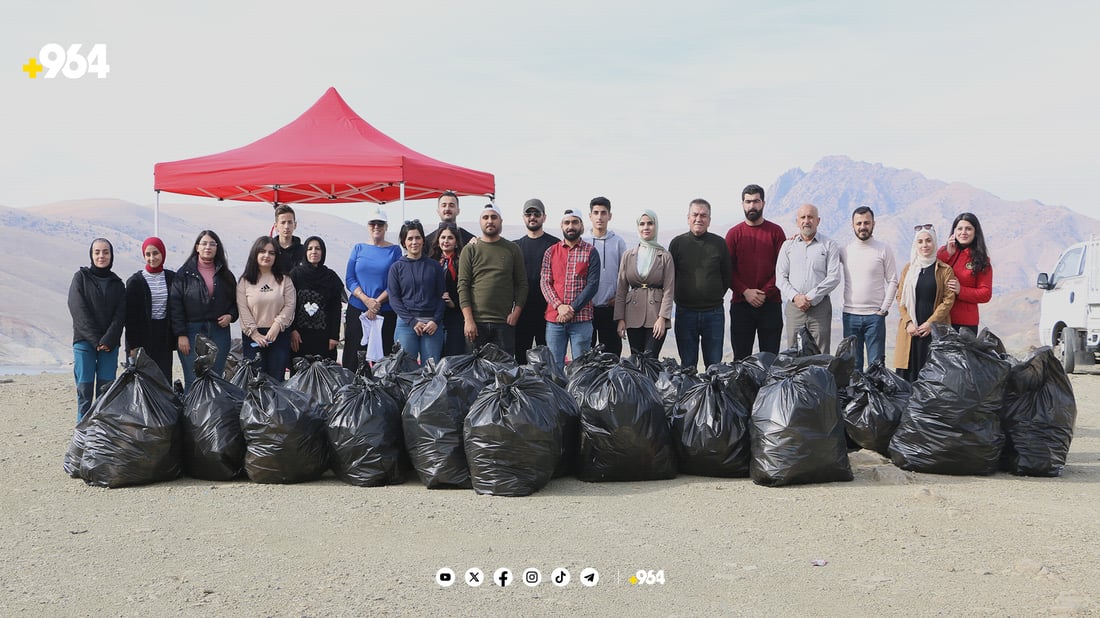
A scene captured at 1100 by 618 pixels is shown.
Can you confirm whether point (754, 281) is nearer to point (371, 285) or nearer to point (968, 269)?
point (968, 269)

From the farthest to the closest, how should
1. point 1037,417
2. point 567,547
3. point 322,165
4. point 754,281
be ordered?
point 322,165, point 754,281, point 1037,417, point 567,547

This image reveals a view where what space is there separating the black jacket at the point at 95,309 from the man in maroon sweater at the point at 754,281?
4.50 metres

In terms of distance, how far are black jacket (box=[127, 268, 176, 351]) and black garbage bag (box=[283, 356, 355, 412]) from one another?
139 cm

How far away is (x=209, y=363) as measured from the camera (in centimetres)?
513

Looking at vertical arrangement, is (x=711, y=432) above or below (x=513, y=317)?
below

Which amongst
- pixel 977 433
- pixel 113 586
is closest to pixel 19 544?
pixel 113 586

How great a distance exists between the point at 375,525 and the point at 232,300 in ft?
10.2

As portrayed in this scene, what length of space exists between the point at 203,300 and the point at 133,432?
1713mm

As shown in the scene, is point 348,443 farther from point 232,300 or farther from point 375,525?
point 232,300

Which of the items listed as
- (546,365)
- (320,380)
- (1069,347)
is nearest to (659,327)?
(546,365)

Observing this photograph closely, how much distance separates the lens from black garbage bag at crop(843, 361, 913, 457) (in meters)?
5.43

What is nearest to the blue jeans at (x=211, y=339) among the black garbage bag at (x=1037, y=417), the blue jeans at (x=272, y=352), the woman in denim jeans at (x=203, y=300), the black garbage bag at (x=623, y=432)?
the woman in denim jeans at (x=203, y=300)

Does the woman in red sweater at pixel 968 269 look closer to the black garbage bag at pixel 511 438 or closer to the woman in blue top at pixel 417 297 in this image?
the black garbage bag at pixel 511 438

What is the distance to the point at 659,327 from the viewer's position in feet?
21.7
